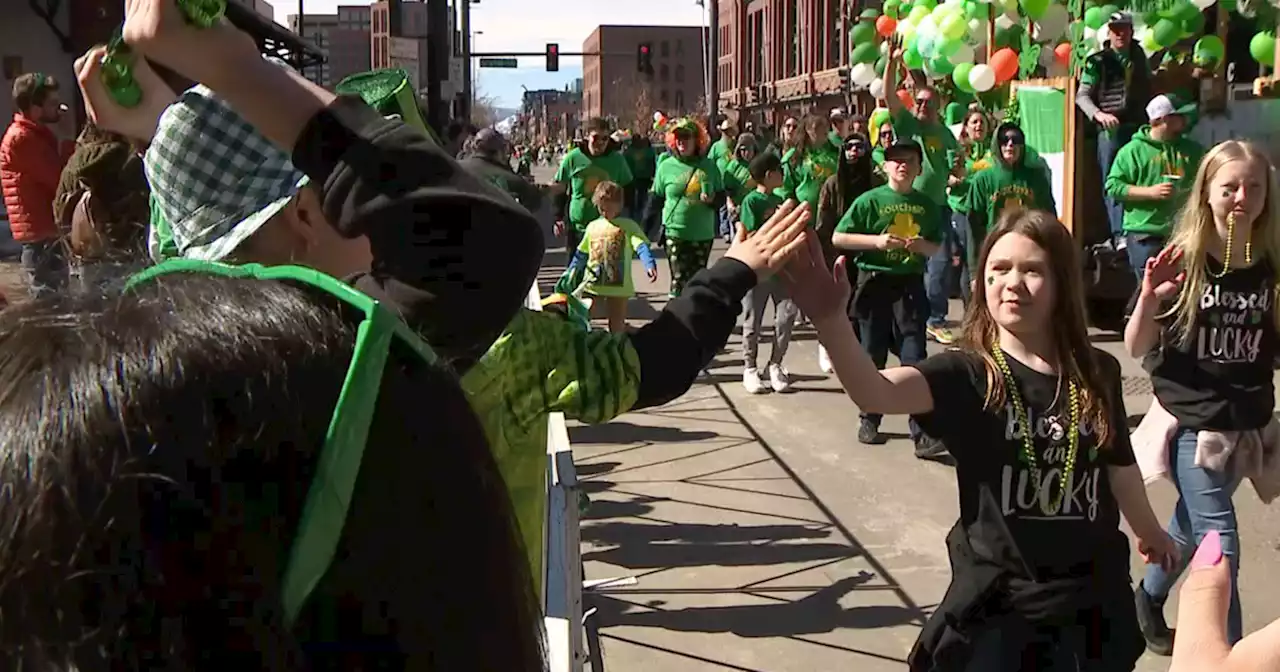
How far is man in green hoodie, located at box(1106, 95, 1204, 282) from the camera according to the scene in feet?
28.1

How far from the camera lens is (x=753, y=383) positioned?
8766 millimetres

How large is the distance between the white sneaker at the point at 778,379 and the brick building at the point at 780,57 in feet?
129

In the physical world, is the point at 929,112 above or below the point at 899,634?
above

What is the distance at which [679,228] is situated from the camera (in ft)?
34.5

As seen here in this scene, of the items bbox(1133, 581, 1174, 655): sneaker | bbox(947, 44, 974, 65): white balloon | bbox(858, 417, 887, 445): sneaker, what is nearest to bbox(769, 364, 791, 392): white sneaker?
bbox(858, 417, 887, 445): sneaker

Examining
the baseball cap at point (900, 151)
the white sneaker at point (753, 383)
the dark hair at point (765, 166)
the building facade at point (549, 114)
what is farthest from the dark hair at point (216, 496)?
the building facade at point (549, 114)

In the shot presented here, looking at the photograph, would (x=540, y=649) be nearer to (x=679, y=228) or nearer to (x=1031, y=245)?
(x=1031, y=245)

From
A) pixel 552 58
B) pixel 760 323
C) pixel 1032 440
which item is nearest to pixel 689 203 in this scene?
pixel 760 323

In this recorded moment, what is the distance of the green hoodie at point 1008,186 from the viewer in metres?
8.37

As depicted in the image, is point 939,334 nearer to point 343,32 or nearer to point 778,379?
point 778,379

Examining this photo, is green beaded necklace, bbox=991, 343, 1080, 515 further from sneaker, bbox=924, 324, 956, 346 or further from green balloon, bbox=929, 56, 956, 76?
green balloon, bbox=929, 56, 956, 76

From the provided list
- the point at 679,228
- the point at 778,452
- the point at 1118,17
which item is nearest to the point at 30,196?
the point at 778,452

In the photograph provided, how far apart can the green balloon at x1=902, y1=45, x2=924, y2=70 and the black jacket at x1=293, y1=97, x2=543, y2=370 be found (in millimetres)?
13239

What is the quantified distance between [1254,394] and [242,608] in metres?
3.97
